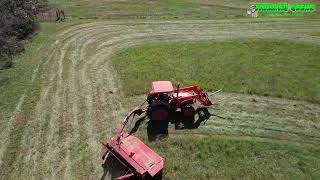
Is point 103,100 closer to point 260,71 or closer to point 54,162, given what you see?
point 54,162

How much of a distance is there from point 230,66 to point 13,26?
671 inches

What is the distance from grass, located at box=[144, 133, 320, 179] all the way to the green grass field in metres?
0.04

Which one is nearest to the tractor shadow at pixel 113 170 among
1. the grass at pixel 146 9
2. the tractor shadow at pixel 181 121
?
the tractor shadow at pixel 181 121

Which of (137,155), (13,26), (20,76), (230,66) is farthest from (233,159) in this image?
(13,26)

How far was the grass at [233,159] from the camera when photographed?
14922 millimetres

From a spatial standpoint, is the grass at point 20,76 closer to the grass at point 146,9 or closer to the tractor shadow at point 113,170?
the tractor shadow at point 113,170

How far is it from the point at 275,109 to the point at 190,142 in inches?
217

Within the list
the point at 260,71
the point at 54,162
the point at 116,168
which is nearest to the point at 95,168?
the point at 116,168

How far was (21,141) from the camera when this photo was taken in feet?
55.3

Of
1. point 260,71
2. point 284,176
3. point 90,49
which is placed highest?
point 90,49

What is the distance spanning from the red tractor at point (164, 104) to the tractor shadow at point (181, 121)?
18 cm

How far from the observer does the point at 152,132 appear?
689 inches

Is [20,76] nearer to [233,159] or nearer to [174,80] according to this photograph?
[174,80]

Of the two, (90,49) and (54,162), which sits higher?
(90,49)
